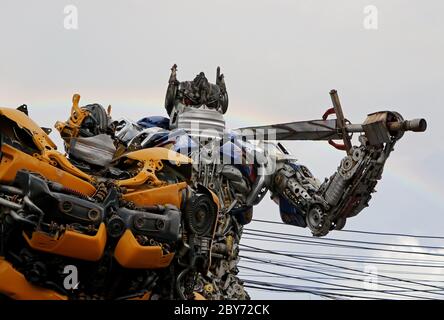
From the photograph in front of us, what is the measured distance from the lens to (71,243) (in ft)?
23.7

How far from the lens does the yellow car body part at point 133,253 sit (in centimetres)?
755

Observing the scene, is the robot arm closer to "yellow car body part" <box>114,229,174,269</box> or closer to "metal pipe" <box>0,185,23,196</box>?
"yellow car body part" <box>114,229,174,269</box>

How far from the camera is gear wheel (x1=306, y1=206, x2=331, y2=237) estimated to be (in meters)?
11.1

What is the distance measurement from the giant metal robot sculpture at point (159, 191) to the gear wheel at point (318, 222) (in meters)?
0.02

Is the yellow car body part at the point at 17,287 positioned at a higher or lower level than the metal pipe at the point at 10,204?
lower

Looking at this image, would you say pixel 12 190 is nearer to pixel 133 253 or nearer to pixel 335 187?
pixel 133 253

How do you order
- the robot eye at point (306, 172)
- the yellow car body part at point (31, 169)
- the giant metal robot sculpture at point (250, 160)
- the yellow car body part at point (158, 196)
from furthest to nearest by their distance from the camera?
the robot eye at point (306, 172) → the giant metal robot sculpture at point (250, 160) → the yellow car body part at point (158, 196) → the yellow car body part at point (31, 169)

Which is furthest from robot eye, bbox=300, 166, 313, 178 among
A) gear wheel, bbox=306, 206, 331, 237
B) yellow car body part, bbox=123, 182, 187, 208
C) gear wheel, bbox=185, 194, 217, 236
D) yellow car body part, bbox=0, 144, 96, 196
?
yellow car body part, bbox=0, 144, 96, 196

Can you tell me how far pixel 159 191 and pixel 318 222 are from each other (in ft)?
12.0

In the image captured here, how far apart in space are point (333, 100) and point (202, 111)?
1.93 meters

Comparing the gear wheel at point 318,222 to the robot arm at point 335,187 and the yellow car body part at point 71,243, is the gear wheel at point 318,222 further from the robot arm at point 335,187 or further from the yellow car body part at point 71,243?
the yellow car body part at point 71,243

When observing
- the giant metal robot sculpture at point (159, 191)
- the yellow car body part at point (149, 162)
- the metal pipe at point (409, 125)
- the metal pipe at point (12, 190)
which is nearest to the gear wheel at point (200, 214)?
the giant metal robot sculpture at point (159, 191)
